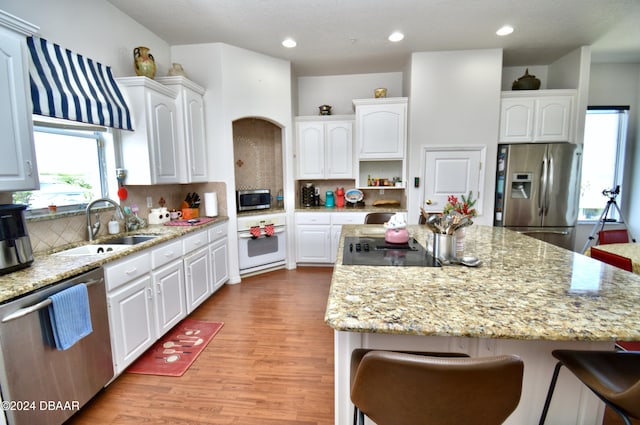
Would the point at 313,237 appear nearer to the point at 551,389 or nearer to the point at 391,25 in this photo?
the point at 391,25

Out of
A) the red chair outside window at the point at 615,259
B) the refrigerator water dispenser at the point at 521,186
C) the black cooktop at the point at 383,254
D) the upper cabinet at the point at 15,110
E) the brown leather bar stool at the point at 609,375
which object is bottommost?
the brown leather bar stool at the point at 609,375

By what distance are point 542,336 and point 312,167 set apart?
3869 millimetres

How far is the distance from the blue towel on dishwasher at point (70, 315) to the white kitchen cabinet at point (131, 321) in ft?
0.75

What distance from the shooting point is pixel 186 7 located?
280 cm

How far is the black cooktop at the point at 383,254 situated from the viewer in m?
1.74

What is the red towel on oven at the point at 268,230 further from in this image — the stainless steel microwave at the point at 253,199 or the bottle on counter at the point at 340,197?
the bottle on counter at the point at 340,197

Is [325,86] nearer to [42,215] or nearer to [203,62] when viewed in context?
[203,62]

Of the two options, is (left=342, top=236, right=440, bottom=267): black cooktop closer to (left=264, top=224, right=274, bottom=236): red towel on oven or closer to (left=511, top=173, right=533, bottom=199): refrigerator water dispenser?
(left=264, top=224, right=274, bottom=236): red towel on oven

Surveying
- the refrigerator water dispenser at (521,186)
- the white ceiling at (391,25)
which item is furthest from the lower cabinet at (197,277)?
the refrigerator water dispenser at (521,186)

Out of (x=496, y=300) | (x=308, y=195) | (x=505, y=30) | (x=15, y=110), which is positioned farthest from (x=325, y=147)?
(x=496, y=300)

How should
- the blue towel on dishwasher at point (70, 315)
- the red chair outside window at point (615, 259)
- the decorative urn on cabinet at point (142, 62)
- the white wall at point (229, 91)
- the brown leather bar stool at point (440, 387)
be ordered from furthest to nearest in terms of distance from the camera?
1. the white wall at point (229, 91)
2. the decorative urn on cabinet at point (142, 62)
3. the red chair outside window at point (615, 259)
4. the blue towel on dishwasher at point (70, 315)
5. the brown leather bar stool at point (440, 387)

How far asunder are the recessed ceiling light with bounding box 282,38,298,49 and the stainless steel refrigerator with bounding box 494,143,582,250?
3.03 metres

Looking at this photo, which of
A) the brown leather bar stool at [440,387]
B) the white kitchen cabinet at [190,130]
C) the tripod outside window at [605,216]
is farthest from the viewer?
the tripod outside window at [605,216]

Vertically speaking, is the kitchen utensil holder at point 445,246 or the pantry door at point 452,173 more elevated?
the pantry door at point 452,173
